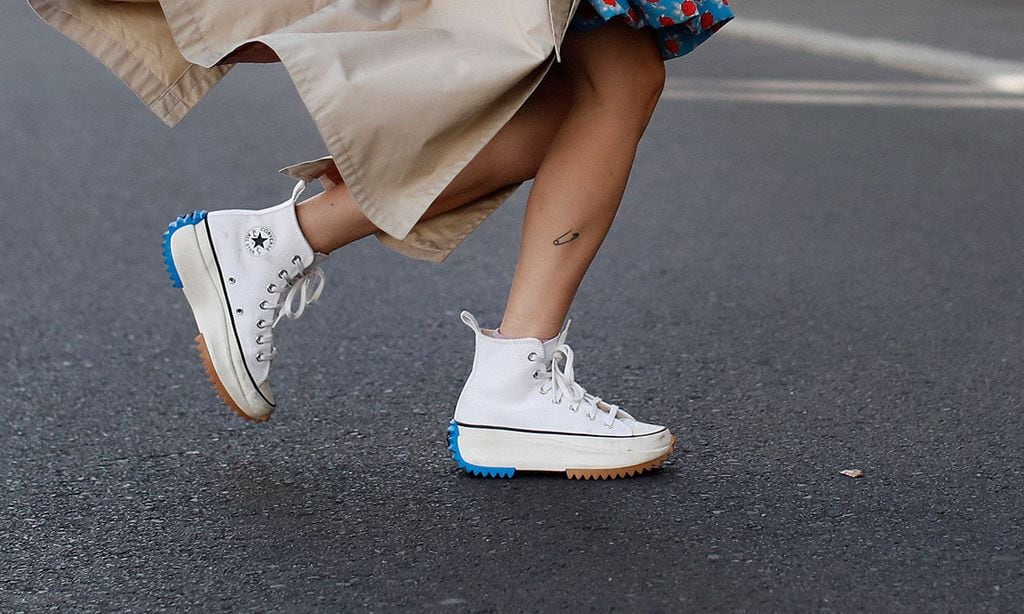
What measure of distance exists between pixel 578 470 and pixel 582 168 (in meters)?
0.48

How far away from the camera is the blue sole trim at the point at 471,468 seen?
7.74 feet

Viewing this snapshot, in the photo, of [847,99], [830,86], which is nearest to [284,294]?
[847,99]

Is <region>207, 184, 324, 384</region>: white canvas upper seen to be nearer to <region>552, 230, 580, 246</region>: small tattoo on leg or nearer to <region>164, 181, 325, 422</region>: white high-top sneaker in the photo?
<region>164, 181, 325, 422</region>: white high-top sneaker

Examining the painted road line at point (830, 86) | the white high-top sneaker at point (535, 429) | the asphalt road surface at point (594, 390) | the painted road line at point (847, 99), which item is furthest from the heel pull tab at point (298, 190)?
the painted road line at point (830, 86)

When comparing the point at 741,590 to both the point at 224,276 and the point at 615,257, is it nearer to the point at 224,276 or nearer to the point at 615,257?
the point at 224,276

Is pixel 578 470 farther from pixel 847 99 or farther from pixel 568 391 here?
pixel 847 99

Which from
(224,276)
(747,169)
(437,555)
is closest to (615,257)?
(747,169)

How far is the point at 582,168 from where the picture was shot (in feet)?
7.50

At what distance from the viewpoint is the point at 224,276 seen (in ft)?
7.83

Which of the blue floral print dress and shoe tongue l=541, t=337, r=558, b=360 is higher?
the blue floral print dress

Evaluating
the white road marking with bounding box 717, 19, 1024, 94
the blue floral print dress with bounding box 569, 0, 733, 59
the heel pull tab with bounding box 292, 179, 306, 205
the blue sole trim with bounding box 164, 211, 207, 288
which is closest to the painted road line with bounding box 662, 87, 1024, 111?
the white road marking with bounding box 717, 19, 1024, 94

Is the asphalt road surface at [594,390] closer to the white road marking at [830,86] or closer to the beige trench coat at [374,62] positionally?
the beige trench coat at [374,62]

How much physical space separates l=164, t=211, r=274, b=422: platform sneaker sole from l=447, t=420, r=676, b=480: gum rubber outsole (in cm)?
33

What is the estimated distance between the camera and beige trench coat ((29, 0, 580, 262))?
6.85 feet
